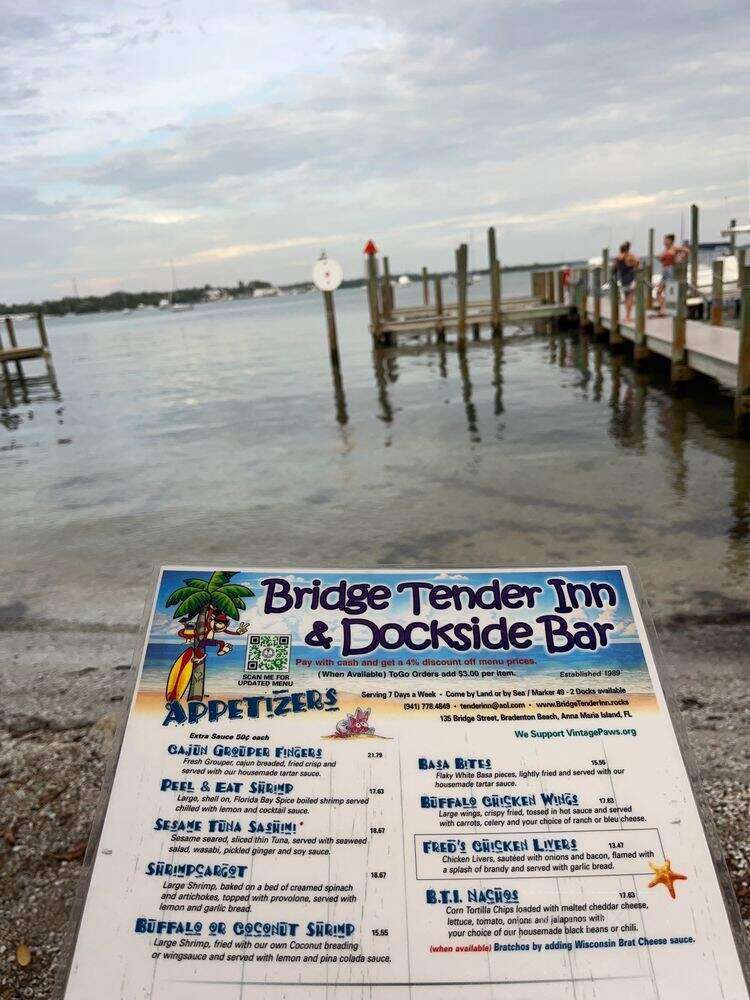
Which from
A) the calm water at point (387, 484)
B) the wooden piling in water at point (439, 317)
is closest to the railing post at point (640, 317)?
the calm water at point (387, 484)

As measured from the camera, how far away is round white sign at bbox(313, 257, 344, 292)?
70.6 feet

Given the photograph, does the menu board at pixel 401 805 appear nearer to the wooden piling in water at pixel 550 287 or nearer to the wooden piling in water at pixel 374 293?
the wooden piling in water at pixel 374 293

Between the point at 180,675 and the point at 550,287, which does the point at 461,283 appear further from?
the point at 180,675

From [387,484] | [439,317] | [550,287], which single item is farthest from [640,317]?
[550,287]

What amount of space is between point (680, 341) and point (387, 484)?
22.6 ft

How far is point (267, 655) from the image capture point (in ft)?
8.13

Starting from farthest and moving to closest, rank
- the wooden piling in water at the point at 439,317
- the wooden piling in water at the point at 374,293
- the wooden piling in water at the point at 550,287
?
the wooden piling in water at the point at 550,287 < the wooden piling in water at the point at 439,317 < the wooden piling in water at the point at 374,293

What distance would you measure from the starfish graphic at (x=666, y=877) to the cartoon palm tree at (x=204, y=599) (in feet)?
4.90

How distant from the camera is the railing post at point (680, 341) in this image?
12742 millimetres

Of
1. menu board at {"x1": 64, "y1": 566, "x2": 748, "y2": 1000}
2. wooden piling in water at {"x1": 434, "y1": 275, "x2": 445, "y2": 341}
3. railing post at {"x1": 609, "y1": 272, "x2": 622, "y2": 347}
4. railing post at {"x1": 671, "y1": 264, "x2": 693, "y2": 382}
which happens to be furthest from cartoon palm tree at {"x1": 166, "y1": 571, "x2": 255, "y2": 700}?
wooden piling in water at {"x1": 434, "y1": 275, "x2": 445, "y2": 341}

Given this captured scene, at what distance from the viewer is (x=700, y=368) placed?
41.5 ft

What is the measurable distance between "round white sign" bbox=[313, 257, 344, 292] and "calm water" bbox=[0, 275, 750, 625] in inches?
143

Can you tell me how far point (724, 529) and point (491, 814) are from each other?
6.00 meters

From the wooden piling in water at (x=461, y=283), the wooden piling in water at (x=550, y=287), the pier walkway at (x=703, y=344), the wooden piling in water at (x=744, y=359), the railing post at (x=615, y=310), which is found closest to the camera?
the wooden piling in water at (x=744, y=359)
